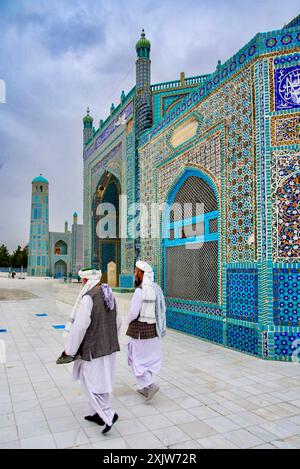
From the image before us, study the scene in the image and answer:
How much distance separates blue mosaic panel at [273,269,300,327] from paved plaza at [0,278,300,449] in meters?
0.52

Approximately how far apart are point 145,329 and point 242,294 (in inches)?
84.1

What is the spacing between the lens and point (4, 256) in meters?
49.6

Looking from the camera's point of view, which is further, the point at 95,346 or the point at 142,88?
the point at 142,88

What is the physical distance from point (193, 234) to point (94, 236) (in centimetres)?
815

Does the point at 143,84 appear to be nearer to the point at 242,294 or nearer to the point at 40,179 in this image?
the point at 242,294

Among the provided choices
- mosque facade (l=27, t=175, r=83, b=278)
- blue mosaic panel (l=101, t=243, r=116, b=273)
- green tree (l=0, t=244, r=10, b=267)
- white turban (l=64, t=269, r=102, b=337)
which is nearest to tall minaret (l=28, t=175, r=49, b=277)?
mosque facade (l=27, t=175, r=83, b=278)

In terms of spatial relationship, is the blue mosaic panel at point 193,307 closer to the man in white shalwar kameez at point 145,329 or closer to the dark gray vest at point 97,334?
the man in white shalwar kameez at point 145,329

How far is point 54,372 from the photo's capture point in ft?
13.3

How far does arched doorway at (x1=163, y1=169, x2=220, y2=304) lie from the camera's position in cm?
584

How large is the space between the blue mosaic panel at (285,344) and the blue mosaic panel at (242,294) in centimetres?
34

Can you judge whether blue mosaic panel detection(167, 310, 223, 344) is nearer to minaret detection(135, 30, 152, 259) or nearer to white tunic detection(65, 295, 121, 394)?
white tunic detection(65, 295, 121, 394)

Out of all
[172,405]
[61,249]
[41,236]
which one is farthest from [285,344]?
[61,249]

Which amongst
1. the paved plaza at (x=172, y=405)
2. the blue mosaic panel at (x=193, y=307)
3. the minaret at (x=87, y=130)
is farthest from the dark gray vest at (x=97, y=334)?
the minaret at (x=87, y=130)
